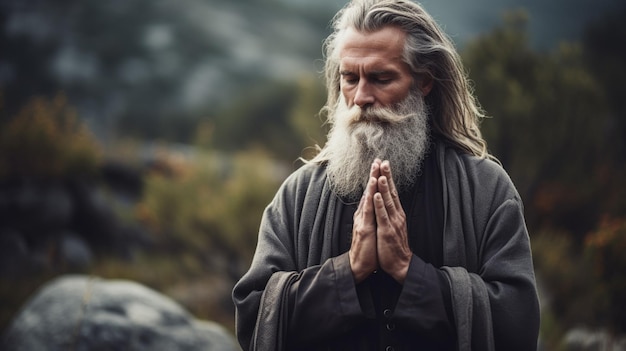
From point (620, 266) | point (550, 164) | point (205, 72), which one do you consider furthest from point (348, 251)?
point (205, 72)

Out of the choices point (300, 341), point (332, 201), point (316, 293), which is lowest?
point (300, 341)

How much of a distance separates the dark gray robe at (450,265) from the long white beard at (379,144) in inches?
3.8

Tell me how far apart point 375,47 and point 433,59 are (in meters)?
0.28

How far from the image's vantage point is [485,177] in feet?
8.75

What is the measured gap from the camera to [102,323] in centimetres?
573

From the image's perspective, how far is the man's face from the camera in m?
2.62

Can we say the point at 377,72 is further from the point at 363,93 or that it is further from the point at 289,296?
the point at 289,296

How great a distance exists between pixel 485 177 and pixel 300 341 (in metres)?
0.95

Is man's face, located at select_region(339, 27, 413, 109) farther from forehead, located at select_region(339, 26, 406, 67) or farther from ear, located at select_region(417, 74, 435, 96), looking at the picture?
ear, located at select_region(417, 74, 435, 96)

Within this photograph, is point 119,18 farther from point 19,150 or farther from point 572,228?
point 572,228

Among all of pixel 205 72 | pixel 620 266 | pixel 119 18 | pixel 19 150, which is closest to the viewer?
pixel 620 266

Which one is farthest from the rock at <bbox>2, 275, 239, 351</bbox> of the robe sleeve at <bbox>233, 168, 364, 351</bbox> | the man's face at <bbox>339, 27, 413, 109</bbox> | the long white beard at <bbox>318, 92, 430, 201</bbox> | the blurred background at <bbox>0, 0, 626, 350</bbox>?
the man's face at <bbox>339, 27, 413, 109</bbox>

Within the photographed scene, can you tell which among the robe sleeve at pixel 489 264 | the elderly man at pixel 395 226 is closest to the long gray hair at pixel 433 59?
the elderly man at pixel 395 226

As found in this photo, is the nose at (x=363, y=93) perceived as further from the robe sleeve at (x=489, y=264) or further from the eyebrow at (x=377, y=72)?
the robe sleeve at (x=489, y=264)
